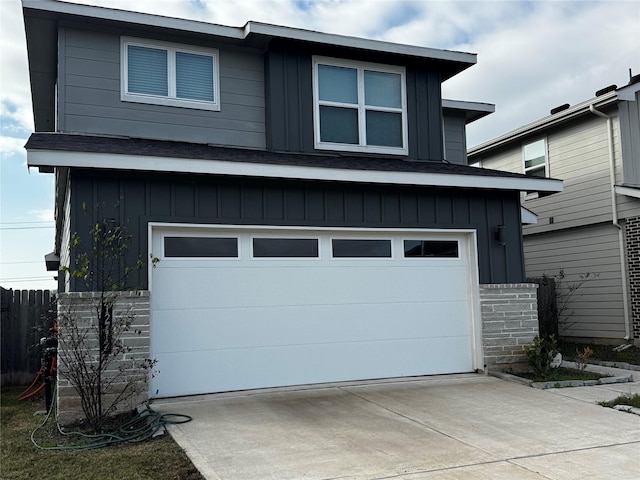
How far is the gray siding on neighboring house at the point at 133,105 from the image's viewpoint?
8500 mm

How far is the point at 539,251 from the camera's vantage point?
15180 millimetres

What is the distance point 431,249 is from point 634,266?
614 centimetres

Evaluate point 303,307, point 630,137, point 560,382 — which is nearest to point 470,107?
point 630,137

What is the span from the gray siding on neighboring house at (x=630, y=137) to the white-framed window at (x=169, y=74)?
899 cm

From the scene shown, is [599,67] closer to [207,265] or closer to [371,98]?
[371,98]

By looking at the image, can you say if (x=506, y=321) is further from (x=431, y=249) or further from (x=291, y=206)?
(x=291, y=206)

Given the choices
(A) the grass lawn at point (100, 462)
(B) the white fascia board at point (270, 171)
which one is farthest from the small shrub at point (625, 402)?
(A) the grass lawn at point (100, 462)

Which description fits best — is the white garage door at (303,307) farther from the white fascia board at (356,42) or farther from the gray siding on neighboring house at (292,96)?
the white fascia board at (356,42)

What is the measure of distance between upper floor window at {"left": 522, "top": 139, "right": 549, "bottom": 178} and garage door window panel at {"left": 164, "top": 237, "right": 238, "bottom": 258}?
10.00m

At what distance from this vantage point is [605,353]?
39.0 feet

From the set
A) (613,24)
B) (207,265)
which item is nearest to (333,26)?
(207,265)

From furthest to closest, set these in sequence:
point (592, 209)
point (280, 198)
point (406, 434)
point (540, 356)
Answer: point (592, 209) → point (540, 356) → point (280, 198) → point (406, 434)

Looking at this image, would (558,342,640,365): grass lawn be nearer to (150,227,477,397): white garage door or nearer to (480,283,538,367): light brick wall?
(480,283,538,367): light brick wall

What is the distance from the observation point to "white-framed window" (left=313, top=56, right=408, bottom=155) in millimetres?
9602
